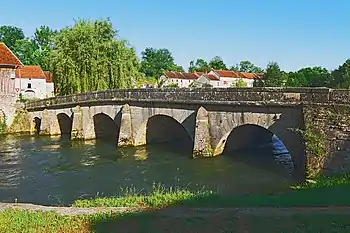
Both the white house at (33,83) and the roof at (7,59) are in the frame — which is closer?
the roof at (7,59)

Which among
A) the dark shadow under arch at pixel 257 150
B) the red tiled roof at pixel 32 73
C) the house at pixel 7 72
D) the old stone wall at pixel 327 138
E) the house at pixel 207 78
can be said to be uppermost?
the house at pixel 207 78

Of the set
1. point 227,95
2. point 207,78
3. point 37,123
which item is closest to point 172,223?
point 227,95

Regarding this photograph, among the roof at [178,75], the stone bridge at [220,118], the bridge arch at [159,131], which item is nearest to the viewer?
the stone bridge at [220,118]

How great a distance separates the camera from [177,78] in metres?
89.1

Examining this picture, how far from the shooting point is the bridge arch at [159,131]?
86.4 ft

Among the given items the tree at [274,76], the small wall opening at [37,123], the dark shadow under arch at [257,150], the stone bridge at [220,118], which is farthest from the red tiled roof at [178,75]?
the dark shadow under arch at [257,150]

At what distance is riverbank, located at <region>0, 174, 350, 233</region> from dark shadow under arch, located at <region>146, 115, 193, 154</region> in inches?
589

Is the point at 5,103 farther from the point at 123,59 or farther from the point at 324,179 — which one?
the point at 324,179

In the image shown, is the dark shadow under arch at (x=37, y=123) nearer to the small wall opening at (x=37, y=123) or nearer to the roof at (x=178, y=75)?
the small wall opening at (x=37, y=123)

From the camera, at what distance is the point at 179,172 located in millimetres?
18578

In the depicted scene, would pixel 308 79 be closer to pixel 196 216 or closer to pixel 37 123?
pixel 37 123

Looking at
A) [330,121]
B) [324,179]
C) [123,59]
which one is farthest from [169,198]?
[123,59]

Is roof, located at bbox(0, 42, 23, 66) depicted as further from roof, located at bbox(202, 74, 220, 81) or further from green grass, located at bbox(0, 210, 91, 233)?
roof, located at bbox(202, 74, 220, 81)

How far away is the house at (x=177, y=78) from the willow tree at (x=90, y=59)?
157 feet
